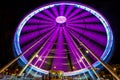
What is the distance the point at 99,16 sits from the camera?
21.4 meters

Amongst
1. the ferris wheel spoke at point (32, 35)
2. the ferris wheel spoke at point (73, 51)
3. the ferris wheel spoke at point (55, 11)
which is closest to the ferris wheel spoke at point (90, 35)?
the ferris wheel spoke at point (73, 51)

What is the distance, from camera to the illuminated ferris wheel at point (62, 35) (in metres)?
21.2

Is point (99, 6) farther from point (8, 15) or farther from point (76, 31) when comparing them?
point (8, 15)

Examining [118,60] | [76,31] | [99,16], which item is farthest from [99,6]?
[118,60]

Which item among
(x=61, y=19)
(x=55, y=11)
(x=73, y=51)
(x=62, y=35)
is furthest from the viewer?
(x=62, y=35)

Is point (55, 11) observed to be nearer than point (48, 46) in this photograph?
No

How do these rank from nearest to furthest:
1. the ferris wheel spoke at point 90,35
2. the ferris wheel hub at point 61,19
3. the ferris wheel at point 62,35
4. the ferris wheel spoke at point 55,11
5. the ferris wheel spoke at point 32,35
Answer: the ferris wheel at point 62,35 < the ferris wheel spoke at point 90,35 < the ferris wheel hub at point 61,19 < the ferris wheel spoke at point 32,35 < the ferris wheel spoke at point 55,11

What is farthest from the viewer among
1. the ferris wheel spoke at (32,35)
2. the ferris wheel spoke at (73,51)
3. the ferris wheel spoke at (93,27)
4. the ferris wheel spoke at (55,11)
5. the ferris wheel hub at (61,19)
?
A: the ferris wheel spoke at (55,11)

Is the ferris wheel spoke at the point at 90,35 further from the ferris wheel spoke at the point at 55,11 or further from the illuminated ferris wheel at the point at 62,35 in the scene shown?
the ferris wheel spoke at the point at 55,11

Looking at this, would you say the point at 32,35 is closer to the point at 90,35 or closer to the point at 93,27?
the point at 90,35

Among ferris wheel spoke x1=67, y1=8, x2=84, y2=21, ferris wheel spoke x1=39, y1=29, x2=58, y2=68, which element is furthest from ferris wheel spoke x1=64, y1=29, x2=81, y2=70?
ferris wheel spoke x1=67, y1=8, x2=84, y2=21

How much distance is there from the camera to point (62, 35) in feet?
74.0

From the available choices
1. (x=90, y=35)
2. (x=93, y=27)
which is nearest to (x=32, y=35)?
(x=90, y=35)

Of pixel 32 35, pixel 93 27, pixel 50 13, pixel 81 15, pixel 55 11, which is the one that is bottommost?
pixel 32 35
